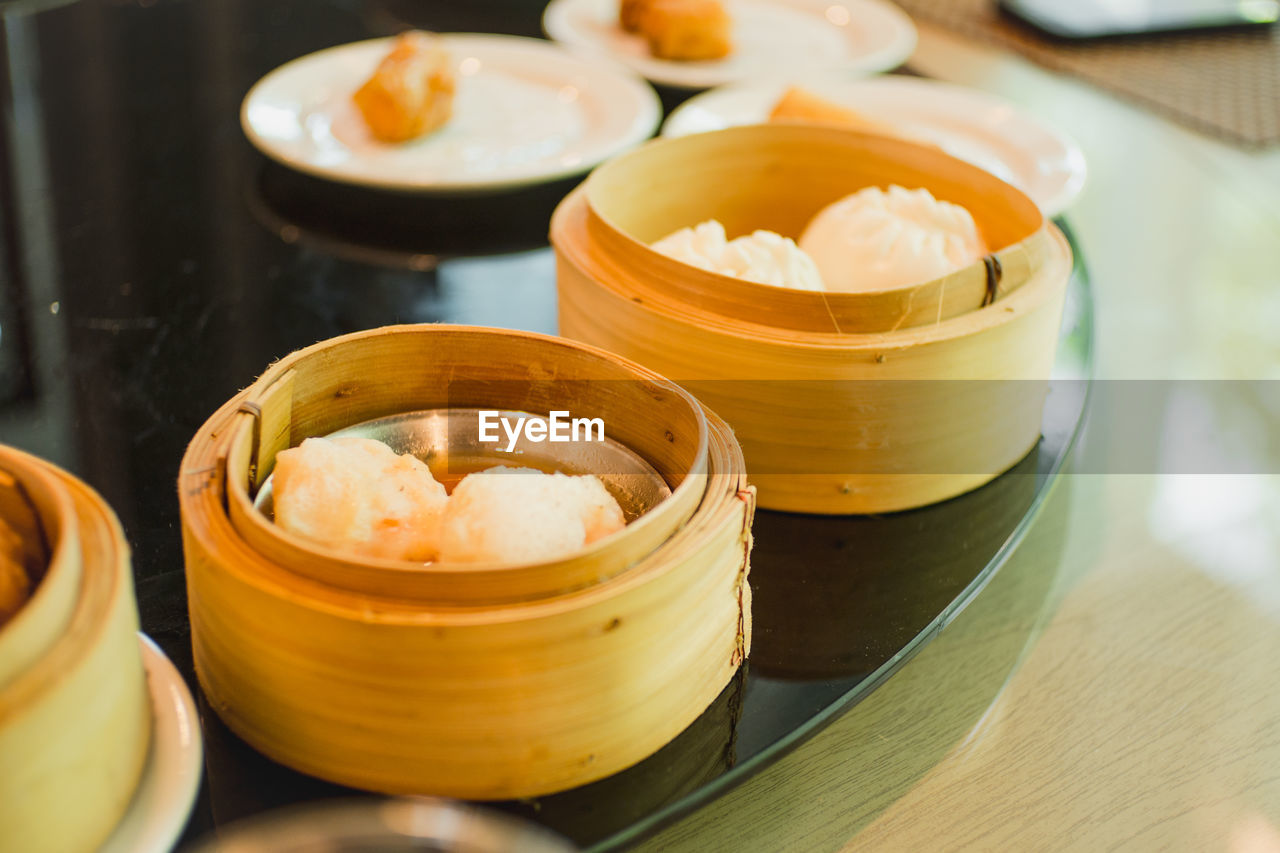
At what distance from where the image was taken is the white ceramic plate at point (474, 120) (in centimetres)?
149

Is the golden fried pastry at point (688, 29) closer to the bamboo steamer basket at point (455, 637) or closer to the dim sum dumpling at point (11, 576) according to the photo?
the bamboo steamer basket at point (455, 637)

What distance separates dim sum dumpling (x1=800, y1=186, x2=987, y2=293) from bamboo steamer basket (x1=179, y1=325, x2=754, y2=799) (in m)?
0.37

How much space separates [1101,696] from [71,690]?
2.55 feet

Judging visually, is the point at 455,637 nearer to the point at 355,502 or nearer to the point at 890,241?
the point at 355,502

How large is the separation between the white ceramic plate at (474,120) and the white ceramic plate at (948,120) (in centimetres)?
11

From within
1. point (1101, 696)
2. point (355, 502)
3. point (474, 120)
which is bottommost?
point (1101, 696)

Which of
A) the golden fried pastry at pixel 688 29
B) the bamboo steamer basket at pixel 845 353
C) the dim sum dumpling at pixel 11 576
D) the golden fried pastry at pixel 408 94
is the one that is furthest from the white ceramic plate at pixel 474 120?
the dim sum dumpling at pixel 11 576

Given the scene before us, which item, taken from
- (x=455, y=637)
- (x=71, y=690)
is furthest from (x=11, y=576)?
(x=455, y=637)

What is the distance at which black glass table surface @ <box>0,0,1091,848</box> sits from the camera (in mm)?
797

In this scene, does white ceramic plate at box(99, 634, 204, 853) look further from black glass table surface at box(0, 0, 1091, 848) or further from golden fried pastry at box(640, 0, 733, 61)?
golden fried pastry at box(640, 0, 733, 61)

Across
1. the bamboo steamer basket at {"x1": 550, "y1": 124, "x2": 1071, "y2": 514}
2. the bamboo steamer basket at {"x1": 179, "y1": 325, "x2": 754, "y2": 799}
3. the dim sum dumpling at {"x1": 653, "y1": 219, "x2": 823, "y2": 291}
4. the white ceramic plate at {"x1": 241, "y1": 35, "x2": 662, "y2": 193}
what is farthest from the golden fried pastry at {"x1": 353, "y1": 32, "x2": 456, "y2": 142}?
the bamboo steamer basket at {"x1": 179, "y1": 325, "x2": 754, "y2": 799}

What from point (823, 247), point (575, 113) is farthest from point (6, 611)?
Result: point (575, 113)

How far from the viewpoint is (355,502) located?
74cm

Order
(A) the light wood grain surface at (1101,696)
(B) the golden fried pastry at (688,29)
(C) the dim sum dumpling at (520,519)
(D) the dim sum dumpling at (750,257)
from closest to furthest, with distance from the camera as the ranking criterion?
(C) the dim sum dumpling at (520,519) → (A) the light wood grain surface at (1101,696) → (D) the dim sum dumpling at (750,257) → (B) the golden fried pastry at (688,29)
